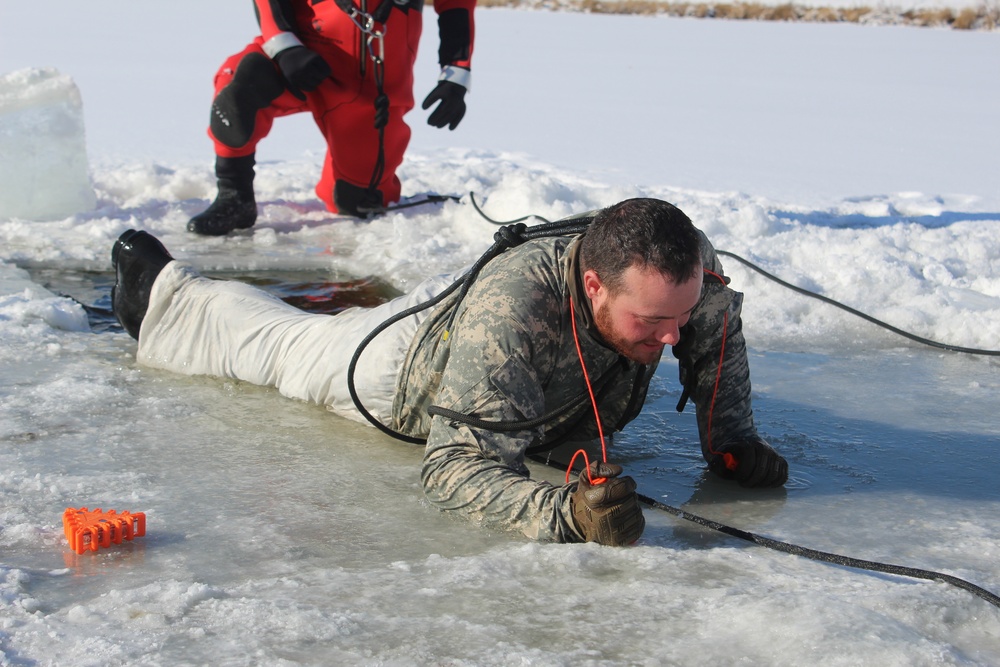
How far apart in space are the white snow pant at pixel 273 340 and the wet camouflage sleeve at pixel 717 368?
2.51ft

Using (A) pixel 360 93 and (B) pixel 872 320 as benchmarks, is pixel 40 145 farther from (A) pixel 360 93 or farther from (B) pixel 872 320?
(B) pixel 872 320

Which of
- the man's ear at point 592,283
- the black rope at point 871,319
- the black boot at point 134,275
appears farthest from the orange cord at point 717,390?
the black boot at point 134,275

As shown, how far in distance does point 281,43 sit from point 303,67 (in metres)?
0.16

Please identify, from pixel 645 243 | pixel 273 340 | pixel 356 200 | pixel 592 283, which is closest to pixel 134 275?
pixel 273 340

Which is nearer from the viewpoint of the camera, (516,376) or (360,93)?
(516,376)

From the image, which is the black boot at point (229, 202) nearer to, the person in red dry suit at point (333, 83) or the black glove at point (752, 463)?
the person in red dry suit at point (333, 83)

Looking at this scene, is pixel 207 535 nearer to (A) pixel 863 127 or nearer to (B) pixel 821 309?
(B) pixel 821 309

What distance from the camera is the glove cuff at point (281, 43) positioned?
16.9ft

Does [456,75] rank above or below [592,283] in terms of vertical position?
above

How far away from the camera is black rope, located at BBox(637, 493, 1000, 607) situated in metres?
2.23

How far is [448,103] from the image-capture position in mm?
5430

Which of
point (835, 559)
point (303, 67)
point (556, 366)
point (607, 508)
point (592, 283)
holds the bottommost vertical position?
point (835, 559)

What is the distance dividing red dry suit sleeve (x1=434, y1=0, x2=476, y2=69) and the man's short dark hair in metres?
3.32

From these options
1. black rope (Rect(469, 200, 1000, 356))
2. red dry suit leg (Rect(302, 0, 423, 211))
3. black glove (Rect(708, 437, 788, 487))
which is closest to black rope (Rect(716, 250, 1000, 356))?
black rope (Rect(469, 200, 1000, 356))
